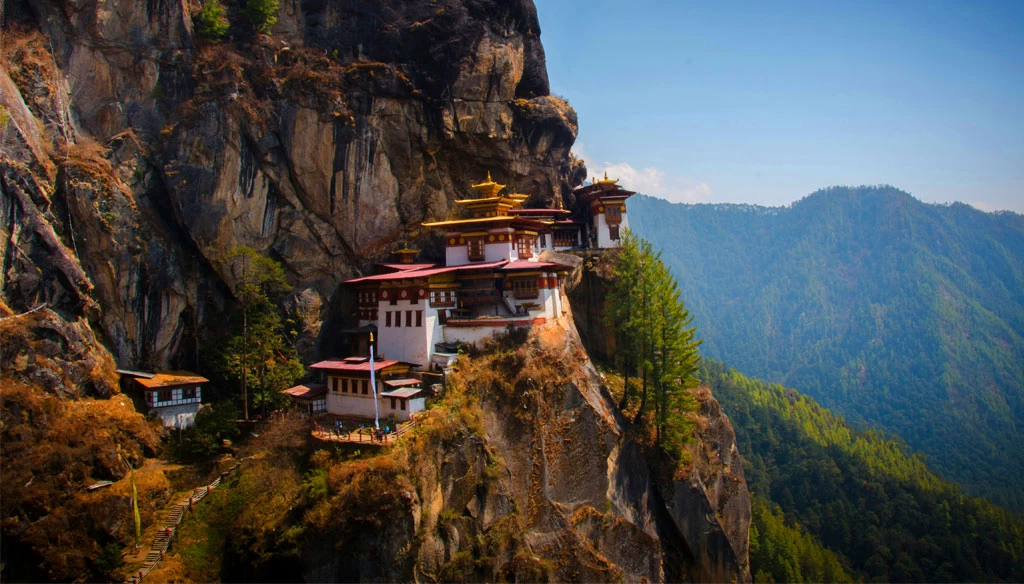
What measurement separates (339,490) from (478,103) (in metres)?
26.6

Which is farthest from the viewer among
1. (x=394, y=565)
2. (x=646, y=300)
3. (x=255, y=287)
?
(x=646, y=300)

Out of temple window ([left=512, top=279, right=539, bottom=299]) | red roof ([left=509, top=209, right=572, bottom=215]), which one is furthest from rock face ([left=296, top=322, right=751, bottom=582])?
red roof ([left=509, top=209, right=572, bottom=215])

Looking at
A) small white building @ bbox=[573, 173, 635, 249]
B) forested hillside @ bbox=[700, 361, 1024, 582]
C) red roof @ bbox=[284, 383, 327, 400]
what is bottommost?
forested hillside @ bbox=[700, 361, 1024, 582]

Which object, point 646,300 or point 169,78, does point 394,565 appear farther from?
point 169,78

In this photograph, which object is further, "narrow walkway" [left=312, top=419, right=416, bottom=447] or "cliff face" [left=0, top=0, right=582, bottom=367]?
"cliff face" [left=0, top=0, right=582, bottom=367]

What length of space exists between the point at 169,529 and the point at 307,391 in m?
9.05

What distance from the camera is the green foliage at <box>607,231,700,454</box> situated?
115ft

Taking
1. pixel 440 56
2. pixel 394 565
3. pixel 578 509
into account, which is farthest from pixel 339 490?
pixel 440 56

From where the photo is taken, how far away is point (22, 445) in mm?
23859

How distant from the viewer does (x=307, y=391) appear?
32.6 m

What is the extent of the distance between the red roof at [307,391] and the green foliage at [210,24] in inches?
871

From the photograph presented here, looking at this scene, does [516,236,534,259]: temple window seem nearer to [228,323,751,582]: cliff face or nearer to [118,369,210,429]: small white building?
[228,323,751,582]: cliff face

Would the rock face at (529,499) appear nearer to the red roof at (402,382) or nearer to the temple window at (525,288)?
the red roof at (402,382)

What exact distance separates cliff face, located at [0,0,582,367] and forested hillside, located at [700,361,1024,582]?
142 feet
